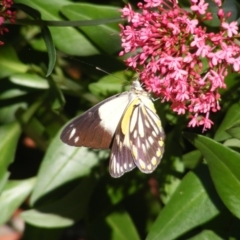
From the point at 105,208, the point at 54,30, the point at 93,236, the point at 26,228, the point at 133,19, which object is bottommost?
the point at 26,228

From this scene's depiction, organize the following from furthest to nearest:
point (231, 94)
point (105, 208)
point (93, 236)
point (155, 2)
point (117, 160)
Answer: point (93, 236), point (105, 208), point (231, 94), point (117, 160), point (155, 2)

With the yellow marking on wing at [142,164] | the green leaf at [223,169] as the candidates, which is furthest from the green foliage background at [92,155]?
the yellow marking on wing at [142,164]

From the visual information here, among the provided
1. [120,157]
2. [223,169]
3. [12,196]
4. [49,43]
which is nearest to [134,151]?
[120,157]

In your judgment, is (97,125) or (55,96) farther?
(55,96)

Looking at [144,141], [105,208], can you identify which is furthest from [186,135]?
[105,208]

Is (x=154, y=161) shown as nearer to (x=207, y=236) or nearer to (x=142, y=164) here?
(x=142, y=164)

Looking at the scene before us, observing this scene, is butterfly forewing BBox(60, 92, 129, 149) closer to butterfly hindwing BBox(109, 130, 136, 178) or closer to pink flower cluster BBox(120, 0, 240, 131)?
butterfly hindwing BBox(109, 130, 136, 178)

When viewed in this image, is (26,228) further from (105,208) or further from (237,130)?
(237,130)

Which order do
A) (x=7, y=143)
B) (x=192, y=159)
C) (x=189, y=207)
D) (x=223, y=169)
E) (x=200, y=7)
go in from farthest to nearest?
(x=7, y=143)
(x=192, y=159)
(x=189, y=207)
(x=223, y=169)
(x=200, y=7)
